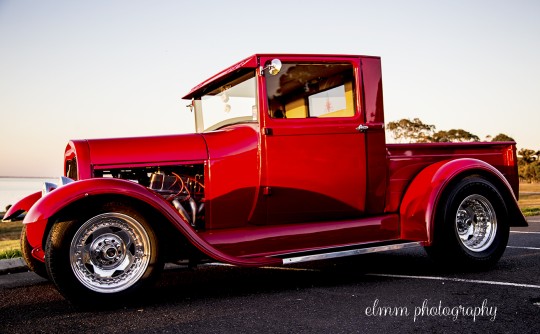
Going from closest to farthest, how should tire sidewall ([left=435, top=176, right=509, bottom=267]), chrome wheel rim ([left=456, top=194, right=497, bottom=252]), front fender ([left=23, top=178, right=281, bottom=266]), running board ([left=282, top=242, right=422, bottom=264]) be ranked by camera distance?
front fender ([left=23, top=178, right=281, bottom=266]) → running board ([left=282, top=242, right=422, bottom=264]) → tire sidewall ([left=435, top=176, right=509, bottom=267]) → chrome wheel rim ([left=456, top=194, right=497, bottom=252])

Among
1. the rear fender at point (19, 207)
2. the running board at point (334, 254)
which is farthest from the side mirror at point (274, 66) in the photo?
the rear fender at point (19, 207)

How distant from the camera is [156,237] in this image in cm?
409

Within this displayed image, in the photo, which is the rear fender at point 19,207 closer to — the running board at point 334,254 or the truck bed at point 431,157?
the running board at point 334,254

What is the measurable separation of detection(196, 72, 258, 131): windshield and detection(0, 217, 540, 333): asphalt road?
1.66 meters

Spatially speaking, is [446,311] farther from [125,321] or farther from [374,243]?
[125,321]

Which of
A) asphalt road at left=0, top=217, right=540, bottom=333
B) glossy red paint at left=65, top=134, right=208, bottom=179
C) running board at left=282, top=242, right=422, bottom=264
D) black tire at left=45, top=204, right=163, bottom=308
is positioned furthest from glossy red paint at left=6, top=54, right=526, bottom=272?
asphalt road at left=0, top=217, right=540, bottom=333

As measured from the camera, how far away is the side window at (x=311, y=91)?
4863mm

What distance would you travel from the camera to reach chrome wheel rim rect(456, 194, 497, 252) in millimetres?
5414

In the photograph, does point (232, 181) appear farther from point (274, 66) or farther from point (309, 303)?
point (309, 303)

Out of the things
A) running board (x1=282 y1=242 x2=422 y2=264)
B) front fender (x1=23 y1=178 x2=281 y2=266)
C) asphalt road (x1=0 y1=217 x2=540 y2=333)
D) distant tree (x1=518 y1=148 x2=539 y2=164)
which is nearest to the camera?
asphalt road (x1=0 y1=217 x2=540 y2=333)

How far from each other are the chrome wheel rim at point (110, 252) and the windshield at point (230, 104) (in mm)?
1595

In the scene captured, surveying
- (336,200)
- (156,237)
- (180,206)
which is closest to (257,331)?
(156,237)

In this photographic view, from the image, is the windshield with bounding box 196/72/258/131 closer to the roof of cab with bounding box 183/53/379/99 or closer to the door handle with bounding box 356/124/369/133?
the roof of cab with bounding box 183/53/379/99

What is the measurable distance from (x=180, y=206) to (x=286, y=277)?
1436mm
